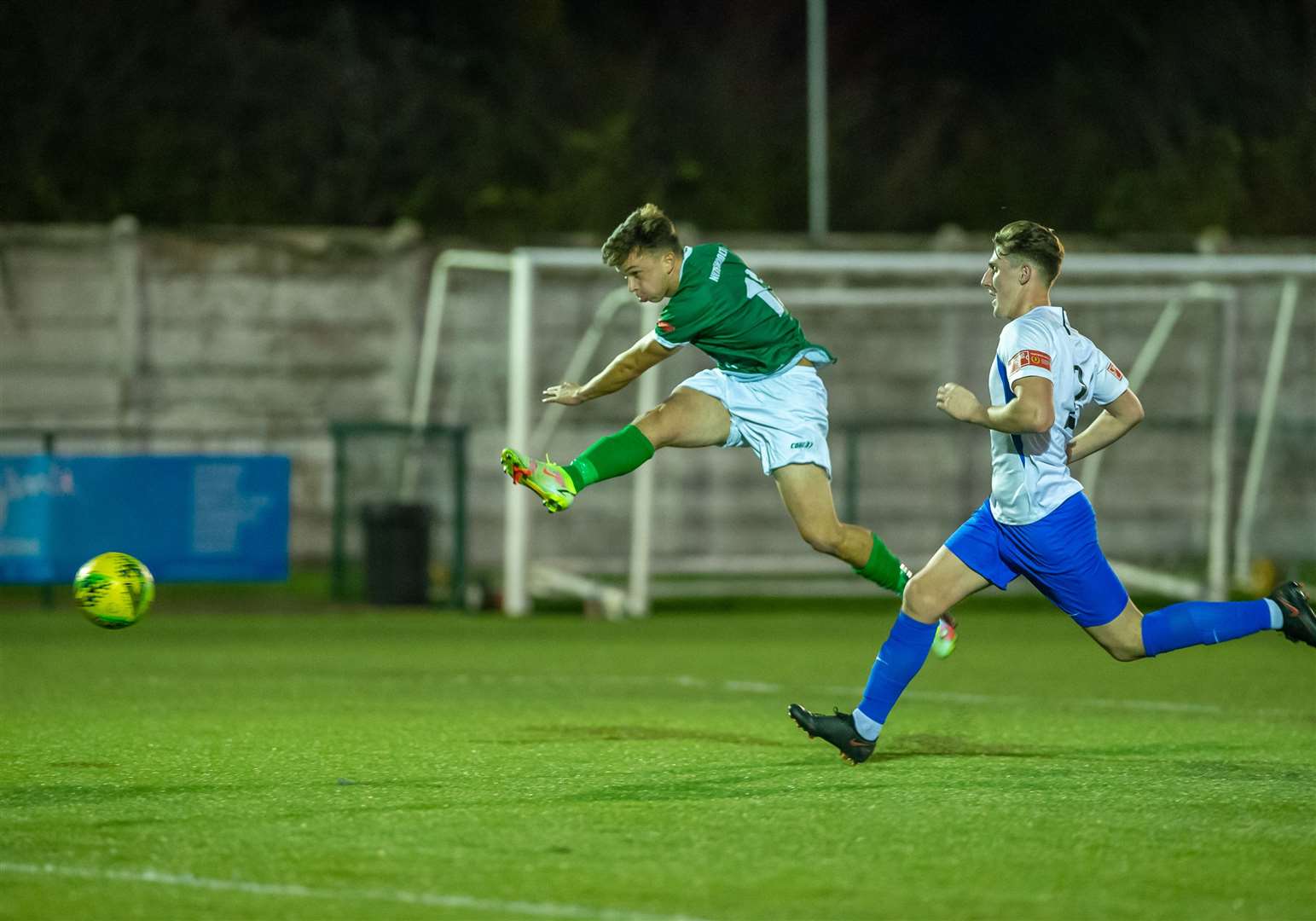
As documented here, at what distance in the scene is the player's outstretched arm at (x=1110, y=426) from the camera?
755 cm

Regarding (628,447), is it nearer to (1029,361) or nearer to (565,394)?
(565,394)

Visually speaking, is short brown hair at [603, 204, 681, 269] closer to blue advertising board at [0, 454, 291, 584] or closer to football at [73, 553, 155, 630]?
football at [73, 553, 155, 630]

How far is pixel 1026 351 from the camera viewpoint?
7043 millimetres

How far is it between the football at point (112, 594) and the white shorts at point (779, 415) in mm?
2530

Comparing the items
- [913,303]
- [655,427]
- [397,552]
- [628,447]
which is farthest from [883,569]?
[913,303]

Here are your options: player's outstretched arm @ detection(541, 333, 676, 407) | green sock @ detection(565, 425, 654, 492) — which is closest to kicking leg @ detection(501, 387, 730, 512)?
green sock @ detection(565, 425, 654, 492)

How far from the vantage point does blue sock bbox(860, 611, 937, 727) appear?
7477 millimetres

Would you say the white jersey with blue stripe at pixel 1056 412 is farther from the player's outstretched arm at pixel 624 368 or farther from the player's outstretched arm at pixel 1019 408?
the player's outstretched arm at pixel 624 368

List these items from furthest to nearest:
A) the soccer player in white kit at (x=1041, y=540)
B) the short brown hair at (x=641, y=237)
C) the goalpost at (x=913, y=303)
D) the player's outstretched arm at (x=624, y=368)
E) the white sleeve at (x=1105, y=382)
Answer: the goalpost at (x=913, y=303)
the player's outstretched arm at (x=624, y=368)
the short brown hair at (x=641, y=237)
the white sleeve at (x=1105, y=382)
the soccer player in white kit at (x=1041, y=540)

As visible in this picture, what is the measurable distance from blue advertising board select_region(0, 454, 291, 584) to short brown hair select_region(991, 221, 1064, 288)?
10249 millimetres

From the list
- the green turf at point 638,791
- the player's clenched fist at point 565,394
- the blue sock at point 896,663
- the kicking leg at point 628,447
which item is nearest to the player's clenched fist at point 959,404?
the blue sock at point 896,663

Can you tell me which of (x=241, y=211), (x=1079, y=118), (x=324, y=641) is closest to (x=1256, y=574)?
(x=324, y=641)

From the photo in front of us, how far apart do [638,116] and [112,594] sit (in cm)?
2148

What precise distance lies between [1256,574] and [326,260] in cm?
929
